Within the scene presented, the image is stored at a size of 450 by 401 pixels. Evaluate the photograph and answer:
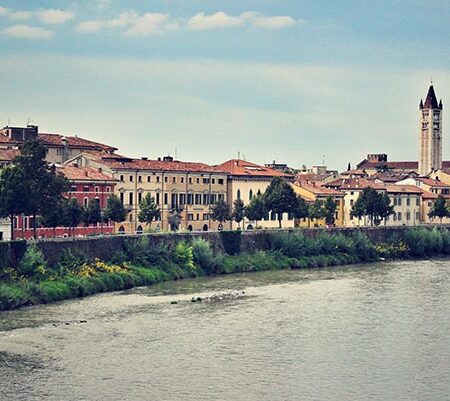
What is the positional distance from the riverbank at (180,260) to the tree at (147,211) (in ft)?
35.7

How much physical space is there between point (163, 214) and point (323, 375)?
5341 cm

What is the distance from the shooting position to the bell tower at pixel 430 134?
163 meters

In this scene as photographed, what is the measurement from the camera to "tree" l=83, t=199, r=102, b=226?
72812 millimetres

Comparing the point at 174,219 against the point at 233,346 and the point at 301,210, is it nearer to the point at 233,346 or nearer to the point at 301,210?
the point at 301,210

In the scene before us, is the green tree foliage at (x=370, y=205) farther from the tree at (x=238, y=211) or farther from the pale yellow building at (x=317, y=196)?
the tree at (x=238, y=211)

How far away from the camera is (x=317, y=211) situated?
327 feet

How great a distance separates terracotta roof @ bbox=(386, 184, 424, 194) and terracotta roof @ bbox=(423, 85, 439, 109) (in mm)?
50165

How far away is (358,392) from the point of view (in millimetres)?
33156

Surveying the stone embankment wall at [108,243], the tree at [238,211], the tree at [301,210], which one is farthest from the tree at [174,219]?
the stone embankment wall at [108,243]

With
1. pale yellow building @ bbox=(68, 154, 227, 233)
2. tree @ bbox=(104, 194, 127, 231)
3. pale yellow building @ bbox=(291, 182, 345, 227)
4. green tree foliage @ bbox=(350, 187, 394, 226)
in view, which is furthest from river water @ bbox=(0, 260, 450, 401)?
pale yellow building @ bbox=(291, 182, 345, 227)

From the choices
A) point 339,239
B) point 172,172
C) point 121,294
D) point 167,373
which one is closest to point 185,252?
point 121,294

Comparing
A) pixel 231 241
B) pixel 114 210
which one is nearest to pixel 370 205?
pixel 231 241

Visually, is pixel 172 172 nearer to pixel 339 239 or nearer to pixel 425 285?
pixel 339 239

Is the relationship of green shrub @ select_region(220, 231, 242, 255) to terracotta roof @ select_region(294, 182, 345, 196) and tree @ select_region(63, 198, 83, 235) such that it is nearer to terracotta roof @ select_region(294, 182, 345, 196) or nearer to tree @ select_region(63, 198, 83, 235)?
tree @ select_region(63, 198, 83, 235)
